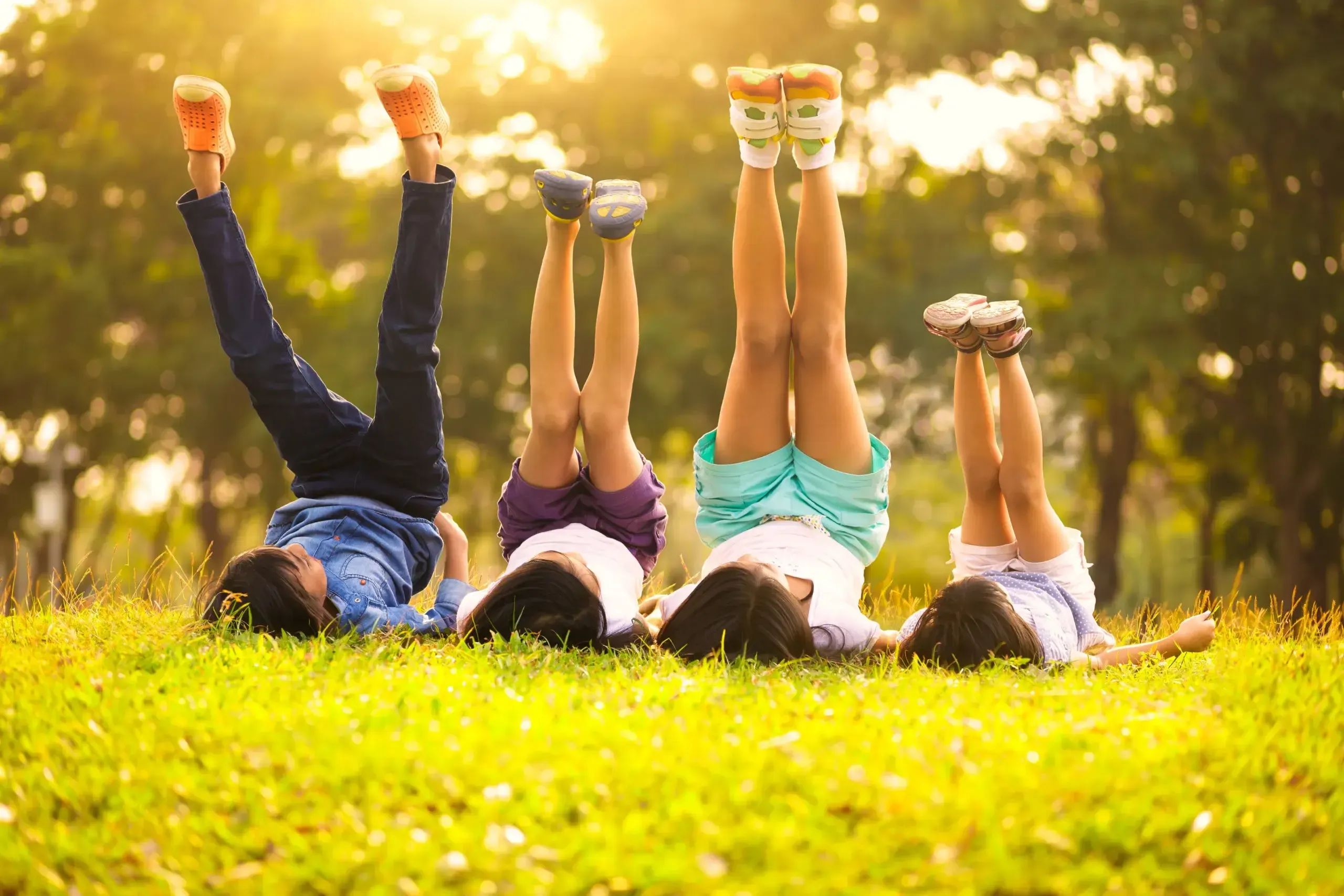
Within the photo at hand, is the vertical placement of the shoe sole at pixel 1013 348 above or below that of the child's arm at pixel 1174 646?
above

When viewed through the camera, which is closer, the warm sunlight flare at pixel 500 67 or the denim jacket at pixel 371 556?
the denim jacket at pixel 371 556

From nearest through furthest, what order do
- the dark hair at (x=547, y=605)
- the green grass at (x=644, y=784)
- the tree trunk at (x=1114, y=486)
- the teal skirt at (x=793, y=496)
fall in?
the green grass at (x=644, y=784) → the dark hair at (x=547, y=605) → the teal skirt at (x=793, y=496) → the tree trunk at (x=1114, y=486)

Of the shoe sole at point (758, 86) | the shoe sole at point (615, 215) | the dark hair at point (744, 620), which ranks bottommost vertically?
the dark hair at point (744, 620)

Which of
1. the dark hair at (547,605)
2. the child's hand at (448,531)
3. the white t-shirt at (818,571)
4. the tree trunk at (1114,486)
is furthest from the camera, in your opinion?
the tree trunk at (1114,486)

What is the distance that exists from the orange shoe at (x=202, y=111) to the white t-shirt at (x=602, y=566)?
2048mm

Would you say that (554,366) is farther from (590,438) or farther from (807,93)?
(807,93)

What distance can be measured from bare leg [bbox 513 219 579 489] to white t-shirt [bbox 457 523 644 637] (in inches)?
10.0

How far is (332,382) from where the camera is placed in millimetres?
14672

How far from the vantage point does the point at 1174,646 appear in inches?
184

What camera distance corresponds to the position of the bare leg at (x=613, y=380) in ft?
15.3

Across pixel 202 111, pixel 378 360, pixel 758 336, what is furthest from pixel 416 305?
pixel 758 336

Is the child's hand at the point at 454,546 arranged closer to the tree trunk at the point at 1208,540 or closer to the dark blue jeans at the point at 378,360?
the dark blue jeans at the point at 378,360

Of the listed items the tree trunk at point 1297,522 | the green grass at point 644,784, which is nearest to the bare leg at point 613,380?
the green grass at point 644,784

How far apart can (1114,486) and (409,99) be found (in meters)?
13.9
